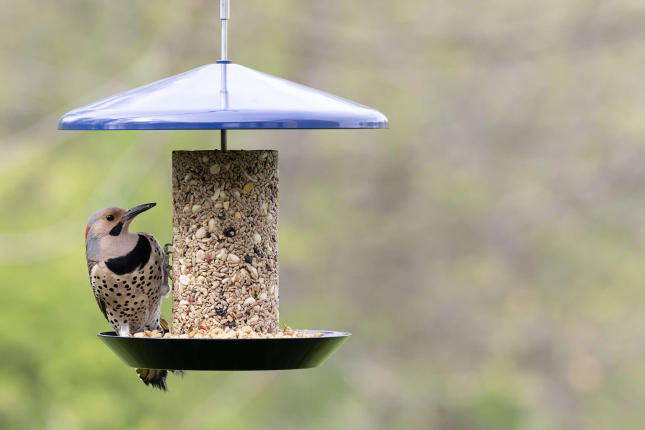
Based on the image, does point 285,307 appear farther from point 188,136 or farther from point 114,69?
point 114,69

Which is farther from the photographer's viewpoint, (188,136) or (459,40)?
(459,40)

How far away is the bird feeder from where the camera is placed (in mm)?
4035

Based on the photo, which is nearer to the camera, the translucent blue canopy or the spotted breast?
the translucent blue canopy

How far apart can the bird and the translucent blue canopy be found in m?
0.57

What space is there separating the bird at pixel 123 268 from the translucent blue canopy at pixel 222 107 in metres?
0.57

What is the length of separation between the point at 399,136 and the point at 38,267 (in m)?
4.49

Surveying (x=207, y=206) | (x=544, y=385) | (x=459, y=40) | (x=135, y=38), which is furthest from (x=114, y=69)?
(x=207, y=206)

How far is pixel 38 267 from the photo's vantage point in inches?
411

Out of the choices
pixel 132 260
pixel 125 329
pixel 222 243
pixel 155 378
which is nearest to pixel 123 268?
pixel 132 260

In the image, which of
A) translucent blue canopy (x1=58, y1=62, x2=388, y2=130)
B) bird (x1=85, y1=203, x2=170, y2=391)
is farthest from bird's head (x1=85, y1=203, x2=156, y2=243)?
translucent blue canopy (x1=58, y1=62, x2=388, y2=130)

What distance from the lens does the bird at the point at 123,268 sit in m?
4.63

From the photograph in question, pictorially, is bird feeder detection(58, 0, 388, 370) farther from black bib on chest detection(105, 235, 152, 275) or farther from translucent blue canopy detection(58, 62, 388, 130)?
black bib on chest detection(105, 235, 152, 275)

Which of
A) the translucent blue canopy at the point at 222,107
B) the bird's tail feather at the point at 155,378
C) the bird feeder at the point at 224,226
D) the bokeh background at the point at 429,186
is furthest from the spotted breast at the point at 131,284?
the bokeh background at the point at 429,186

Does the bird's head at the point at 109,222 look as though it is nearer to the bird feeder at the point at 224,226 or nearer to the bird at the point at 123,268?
the bird at the point at 123,268
